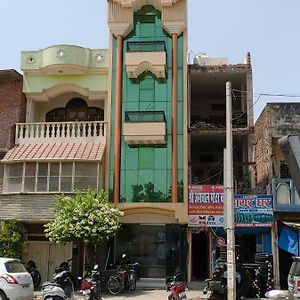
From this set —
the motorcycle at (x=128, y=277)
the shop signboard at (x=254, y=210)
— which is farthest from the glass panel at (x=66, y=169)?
the shop signboard at (x=254, y=210)

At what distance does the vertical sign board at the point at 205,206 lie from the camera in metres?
20.6

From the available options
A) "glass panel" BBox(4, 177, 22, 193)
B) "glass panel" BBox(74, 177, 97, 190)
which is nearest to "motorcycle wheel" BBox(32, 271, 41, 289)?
"glass panel" BBox(4, 177, 22, 193)

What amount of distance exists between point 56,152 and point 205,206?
7119 millimetres

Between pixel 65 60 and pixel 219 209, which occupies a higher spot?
pixel 65 60

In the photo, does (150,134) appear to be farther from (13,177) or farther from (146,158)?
(13,177)

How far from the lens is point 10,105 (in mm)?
22859

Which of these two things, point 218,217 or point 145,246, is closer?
point 218,217

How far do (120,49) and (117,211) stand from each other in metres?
8.11

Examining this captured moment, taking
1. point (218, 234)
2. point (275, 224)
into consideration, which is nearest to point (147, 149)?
point (218, 234)

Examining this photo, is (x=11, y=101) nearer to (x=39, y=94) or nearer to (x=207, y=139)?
(x=39, y=94)

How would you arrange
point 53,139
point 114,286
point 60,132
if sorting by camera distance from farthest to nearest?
1. point 60,132
2. point 53,139
3. point 114,286

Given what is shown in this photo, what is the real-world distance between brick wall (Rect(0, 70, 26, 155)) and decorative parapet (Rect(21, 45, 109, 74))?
0.81m

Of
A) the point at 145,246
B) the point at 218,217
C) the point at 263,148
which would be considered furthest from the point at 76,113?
the point at 263,148

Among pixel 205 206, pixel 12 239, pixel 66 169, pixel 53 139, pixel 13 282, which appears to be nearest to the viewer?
pixel 13 282
